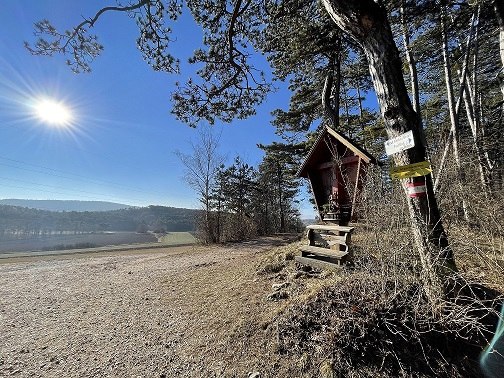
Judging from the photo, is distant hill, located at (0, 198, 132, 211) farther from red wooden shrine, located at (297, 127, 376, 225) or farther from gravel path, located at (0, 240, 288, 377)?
red wooden shrine, located at (297, 127, 376, 225)

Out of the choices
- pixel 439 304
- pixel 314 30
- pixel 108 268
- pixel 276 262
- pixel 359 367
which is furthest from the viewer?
pixel 108 268

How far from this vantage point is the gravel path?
2.72 metres

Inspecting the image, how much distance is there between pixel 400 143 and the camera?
2756 mm

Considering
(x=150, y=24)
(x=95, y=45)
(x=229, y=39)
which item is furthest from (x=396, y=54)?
(x=95, y=45)

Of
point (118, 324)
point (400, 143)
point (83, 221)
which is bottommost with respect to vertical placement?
point (118, 324)

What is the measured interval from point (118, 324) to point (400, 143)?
4.57 metres

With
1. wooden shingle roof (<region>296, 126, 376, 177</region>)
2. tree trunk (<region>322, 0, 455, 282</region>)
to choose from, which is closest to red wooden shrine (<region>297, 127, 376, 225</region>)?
wooden shingle roof (<region>296, 126, 376, 177</region>)

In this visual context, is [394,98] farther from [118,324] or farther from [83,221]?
[83,221]

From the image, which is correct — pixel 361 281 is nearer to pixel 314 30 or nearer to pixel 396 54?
pixel 396 54

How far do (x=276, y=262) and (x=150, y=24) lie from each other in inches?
237

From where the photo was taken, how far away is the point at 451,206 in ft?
11.7

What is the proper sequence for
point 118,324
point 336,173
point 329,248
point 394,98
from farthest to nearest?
point 336,173 → point 329,248 → point 118,324 → point 394,98

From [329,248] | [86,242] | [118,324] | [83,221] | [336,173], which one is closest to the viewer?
[118,324]

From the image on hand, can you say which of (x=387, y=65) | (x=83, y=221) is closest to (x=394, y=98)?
(x=387, y=65)
